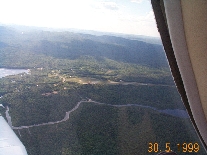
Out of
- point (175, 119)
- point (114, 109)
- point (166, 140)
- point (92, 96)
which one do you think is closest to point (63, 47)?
point (92, 96)

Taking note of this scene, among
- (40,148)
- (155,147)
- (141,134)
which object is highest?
(40,148)

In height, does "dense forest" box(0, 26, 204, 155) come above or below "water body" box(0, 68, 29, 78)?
below

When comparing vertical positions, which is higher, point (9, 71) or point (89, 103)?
point (9, 71)

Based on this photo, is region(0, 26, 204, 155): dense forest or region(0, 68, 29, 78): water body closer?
region(0, 26, 204, 155): dense forest

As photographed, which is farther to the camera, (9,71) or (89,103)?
(9,71)

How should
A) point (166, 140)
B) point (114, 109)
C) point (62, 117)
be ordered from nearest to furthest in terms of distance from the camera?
point (166, 140) < point (62, 117) < point (114, 109)

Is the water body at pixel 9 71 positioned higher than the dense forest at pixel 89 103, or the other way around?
the water body at pixel 9 71

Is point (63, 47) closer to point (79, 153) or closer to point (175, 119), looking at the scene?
point (175, 119)

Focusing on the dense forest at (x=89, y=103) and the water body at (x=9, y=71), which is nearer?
the dense forest at (x=89, y=103)
